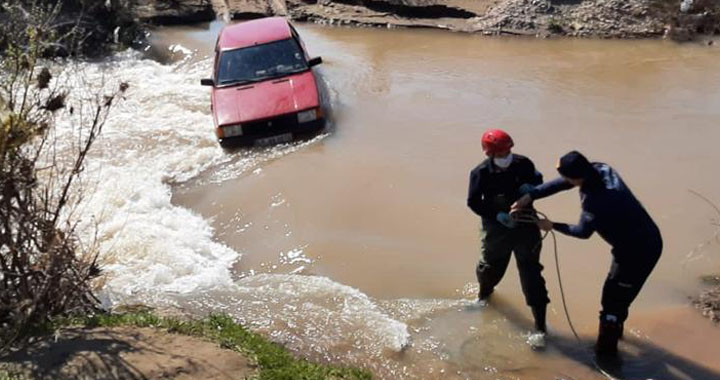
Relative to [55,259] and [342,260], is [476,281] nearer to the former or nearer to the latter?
[342,260]

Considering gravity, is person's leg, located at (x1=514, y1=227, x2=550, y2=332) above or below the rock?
below

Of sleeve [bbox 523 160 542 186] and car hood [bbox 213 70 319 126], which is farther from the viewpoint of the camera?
car hood [bbox 213 70 319 126]

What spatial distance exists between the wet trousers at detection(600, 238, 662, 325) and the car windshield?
633 centimetres

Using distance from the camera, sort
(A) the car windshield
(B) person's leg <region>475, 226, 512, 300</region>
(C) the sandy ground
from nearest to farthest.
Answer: (C) the sandy ground < (B) person's leg <region>475, 226, 512, 300</region> < (A) the car windshield

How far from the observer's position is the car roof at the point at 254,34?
10609 mm

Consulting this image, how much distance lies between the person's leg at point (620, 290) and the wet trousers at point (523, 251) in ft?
1.66

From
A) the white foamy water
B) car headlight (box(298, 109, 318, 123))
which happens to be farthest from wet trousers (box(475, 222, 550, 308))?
car headlight (box(298, 109, 318, 123))

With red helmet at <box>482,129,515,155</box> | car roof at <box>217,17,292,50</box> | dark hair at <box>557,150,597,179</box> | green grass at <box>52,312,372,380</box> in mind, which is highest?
car roof at <box>217,17,292,50</box>

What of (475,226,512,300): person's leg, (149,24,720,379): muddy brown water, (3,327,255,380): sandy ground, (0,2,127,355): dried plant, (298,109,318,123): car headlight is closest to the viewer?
(3,327,255,380): sandy ground

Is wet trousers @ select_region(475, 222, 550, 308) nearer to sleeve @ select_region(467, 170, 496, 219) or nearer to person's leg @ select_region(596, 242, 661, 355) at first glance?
sleeve @ select_region(467, 170, 496, 219)

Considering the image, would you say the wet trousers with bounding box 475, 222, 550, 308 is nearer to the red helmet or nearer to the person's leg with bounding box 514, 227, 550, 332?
the person's leg with bounding box 514, 227, 550, 332

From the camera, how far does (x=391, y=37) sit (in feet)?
50.7

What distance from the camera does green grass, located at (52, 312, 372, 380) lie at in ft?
15.1

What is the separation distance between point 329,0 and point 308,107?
29.7ft
